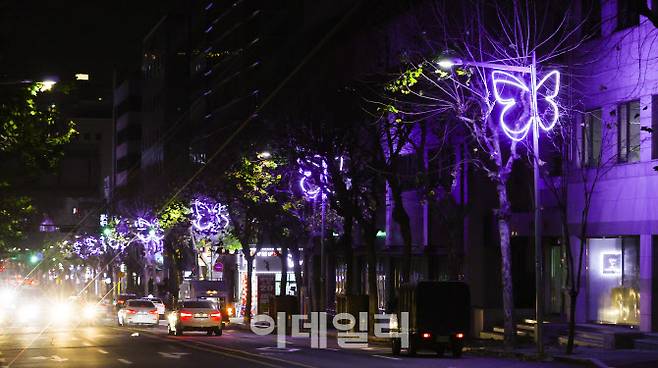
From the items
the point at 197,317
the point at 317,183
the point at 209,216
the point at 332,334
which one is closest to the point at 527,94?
the point at 317,183

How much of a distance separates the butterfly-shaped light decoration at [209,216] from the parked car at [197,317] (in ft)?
51.6

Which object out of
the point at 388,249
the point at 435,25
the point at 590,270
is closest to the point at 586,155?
the point at 590,270

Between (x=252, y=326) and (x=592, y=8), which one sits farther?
(x=252, y=326)

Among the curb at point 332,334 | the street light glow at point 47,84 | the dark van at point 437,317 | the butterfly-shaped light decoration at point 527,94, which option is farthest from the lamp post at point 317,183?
the street light glow at point 47,84

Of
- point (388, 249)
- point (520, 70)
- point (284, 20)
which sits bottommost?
point (388, 249)

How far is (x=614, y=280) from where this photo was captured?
3731 cm

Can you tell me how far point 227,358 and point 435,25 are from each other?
12405mm

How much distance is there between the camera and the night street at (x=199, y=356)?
2769 cm

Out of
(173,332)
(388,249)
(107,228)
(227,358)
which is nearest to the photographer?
(227,358)

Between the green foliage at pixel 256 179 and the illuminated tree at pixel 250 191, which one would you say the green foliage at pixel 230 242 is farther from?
the green foliage at pixel 256 179

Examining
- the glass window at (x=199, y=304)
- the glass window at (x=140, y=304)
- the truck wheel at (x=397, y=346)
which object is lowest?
the truck wheel at (x=397, y=346)

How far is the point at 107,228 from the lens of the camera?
9512 cm

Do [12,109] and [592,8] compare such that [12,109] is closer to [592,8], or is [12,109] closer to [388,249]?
[592,8]

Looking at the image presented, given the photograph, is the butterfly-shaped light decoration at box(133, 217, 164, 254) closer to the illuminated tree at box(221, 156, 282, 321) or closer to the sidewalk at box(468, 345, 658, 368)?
the illuminated tree at box(221, 156, 282, 321)
